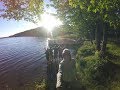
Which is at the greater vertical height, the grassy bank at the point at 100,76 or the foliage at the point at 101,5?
the foliage at the point at 101,5

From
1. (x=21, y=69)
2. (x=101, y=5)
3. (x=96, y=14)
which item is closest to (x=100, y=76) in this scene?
(x=101, y=5)

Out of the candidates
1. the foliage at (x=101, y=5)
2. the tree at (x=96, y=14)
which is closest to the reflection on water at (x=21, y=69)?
the tree at (x=96, y=14)

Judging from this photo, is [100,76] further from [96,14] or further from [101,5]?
[96,14]

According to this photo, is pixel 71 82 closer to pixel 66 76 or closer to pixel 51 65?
pixel 66 76

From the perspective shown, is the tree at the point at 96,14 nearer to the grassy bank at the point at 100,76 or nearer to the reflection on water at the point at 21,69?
the grassy bank at the point at 100,76

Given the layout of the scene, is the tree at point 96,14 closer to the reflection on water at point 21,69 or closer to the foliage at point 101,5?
the foliage at point 101,5

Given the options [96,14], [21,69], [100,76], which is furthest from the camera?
[21,69]

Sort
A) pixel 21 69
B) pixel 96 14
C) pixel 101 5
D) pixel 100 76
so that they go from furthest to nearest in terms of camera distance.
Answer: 1. pixel 21 69
2. pixel 96 14
3. pixel 100 76
4. pixel 101 5

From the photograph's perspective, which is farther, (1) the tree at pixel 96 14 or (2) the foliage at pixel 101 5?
(1) the tree at pixel 96 14

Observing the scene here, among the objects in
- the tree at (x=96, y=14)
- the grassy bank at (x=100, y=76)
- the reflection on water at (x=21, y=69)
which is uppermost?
the tree at (x=96, y=14)

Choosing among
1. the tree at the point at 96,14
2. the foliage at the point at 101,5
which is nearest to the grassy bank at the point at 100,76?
the tree at the point at 96,14

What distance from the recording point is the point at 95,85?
41.5 feet

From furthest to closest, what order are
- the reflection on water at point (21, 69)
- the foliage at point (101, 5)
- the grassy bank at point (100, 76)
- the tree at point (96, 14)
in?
the reflection on water at point (21, 69) < the grassy bank at point (100, 76) < the tree at point (96, 14) < the foliage at point (101, 5)

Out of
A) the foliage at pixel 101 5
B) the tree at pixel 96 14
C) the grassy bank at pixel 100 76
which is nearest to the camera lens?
the foliage at pixel 101 5
